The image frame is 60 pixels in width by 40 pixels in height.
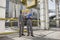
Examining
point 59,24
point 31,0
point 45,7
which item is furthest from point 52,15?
point 31,0

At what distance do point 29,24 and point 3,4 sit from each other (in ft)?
6.56

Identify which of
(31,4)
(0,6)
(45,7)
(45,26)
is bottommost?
(45,26)

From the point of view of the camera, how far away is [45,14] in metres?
11.1

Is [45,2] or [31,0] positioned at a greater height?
[45,2]

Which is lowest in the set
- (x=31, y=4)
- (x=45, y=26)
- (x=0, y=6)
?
(x=45, y=26)

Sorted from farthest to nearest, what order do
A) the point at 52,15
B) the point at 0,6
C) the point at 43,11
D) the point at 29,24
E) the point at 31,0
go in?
1. the point at 52,15
2. the point at 43,11
3. the point at 29,24
4. the point at 0,6
5. the point at 31,0

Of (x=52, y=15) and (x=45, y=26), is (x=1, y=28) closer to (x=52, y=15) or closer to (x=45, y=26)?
(x=45, y=26)

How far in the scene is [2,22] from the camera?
5711 millimetres

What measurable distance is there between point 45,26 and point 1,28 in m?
6.59

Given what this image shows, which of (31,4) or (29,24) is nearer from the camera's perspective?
(31,4)

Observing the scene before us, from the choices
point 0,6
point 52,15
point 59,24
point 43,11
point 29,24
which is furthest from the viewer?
point 52,15

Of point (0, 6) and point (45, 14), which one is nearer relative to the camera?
point (0, 6)

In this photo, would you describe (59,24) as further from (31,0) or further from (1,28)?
(31,0)

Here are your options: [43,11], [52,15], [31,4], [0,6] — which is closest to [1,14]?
[0,6]
